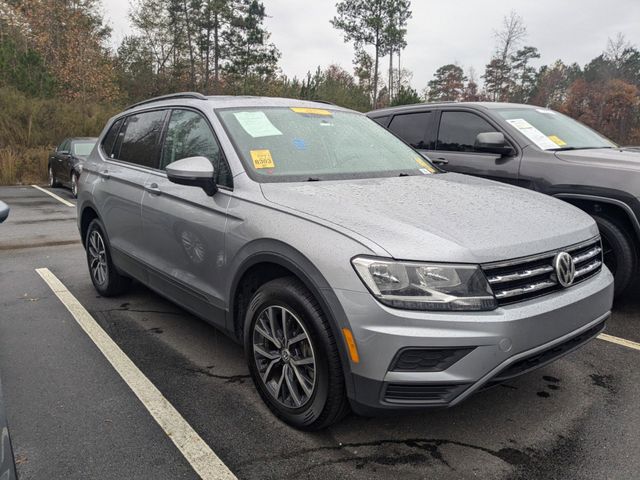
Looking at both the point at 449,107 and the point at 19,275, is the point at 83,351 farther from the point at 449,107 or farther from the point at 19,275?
the point at 449,107

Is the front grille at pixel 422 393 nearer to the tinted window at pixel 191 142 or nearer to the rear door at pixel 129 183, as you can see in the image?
the tinted window at pixel 191 142

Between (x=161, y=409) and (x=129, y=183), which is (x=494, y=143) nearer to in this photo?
(x=129, y=183)

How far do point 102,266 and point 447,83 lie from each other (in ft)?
212

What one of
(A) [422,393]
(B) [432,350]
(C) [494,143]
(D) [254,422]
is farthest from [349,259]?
(C) [494,143]

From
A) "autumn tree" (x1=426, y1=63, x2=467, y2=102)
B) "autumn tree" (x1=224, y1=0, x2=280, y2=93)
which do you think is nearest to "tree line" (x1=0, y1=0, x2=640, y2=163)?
"autumn tree" (x1=224, y1=0, x2=280, y2=93)

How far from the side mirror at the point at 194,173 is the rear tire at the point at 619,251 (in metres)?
3.22

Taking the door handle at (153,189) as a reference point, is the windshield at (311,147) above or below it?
above

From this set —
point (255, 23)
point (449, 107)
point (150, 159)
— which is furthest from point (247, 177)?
point (255, 23)

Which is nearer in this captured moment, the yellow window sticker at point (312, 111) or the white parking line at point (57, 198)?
the yellow window sticker at point (312, 111)

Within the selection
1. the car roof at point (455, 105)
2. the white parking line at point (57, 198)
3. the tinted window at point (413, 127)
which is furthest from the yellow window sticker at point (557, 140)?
the white parking line at point (57, 198)

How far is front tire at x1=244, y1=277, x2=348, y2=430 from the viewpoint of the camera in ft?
7.54

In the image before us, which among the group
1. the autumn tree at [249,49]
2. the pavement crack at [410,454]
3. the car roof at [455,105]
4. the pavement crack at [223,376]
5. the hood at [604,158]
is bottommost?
the pavement crack at [223,376]

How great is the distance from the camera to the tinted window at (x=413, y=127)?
5.85m

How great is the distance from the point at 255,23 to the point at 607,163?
33.9 m
